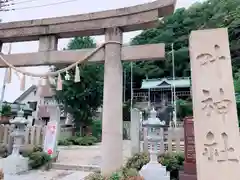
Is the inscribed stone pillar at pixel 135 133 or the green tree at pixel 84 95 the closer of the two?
the inscribed stone pillar at pixel 135 133

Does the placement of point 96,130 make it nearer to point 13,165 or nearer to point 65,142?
point 65,142

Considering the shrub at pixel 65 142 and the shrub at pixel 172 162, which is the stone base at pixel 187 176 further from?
the shrub at pixel 65 142

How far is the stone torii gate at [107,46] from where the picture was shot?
4172 mm

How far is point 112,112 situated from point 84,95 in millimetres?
9572

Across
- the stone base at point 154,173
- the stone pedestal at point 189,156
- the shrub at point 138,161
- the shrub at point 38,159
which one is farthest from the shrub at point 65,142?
the stone pedestal at point 189,156

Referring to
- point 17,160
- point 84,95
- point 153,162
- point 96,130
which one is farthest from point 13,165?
point 96,130

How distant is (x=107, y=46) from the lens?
451cm

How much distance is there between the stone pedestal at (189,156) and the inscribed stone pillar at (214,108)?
4.35 feet

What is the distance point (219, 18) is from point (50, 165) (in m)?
24.4

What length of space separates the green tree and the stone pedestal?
9.68 m

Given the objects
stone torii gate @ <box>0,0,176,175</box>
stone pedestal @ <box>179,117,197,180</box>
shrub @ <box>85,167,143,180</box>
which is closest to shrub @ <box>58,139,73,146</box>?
stone torii gate @ <box>0,0,176,175</box>

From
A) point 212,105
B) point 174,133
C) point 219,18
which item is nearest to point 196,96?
point 212,105

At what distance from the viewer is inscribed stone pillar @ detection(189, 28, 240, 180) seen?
9.14 ft

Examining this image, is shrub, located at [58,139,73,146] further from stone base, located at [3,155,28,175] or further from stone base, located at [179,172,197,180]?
stone base, located at [179,172,197,180]
